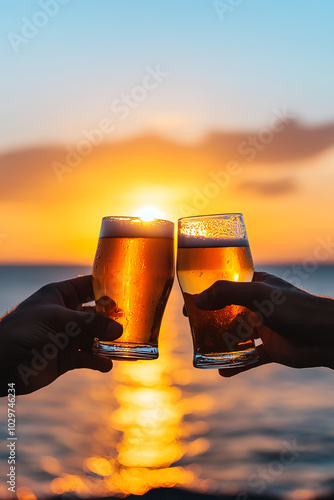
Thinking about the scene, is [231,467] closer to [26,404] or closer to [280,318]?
[26,404]

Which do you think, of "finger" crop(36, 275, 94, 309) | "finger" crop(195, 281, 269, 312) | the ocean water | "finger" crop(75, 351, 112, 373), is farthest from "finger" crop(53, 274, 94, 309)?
the ocean water

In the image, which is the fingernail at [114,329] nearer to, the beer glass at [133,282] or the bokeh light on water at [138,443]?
the beer glass at [133,282]

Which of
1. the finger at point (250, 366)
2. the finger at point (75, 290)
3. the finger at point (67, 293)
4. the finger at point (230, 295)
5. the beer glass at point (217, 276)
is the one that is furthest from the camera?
the finger at point (75, 290)

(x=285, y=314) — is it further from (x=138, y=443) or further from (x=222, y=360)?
(x=138, y=443)

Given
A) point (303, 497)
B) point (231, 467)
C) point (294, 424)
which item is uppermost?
point (294, 424)

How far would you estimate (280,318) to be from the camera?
2793 mm

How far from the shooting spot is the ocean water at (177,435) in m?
8.11

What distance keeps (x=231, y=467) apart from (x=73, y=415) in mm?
4037

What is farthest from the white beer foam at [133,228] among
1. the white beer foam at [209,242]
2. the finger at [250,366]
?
the finger at [250,366]

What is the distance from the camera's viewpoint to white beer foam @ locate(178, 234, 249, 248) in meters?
2.66

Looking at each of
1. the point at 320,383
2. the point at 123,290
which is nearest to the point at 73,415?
the point at 320,383

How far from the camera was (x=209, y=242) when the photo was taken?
8.72ft

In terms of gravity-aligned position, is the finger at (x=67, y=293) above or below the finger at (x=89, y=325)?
above

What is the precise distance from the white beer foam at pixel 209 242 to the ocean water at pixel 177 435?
5931 mm
